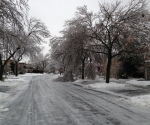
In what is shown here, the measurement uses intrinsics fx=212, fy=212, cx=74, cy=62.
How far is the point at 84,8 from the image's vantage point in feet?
Answer: 83.7

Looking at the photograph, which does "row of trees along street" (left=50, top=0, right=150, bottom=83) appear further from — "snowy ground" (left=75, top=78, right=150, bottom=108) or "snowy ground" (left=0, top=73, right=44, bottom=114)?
"snowy ground" (left=0, top=73, right=44, bottom=114)

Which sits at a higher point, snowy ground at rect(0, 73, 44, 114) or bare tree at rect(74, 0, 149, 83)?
bare tree at rect(74, 0, 149, 83)

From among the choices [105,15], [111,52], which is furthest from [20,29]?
[111,52]

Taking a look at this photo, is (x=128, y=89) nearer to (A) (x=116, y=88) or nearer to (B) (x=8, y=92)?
(A) (x=116, y=88)

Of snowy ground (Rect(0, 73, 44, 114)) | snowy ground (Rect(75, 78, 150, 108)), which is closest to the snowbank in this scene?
snowy ground (Rect(75, 78, 150, 108))

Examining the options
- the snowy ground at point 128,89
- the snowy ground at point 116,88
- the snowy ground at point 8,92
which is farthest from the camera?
the snowy ground at point 116,88

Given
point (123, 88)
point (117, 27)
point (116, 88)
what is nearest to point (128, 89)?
point (123, 88)

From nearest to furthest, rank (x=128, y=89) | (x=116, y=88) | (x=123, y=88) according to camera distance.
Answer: (x=128, y=89) → (x=123, y=88) → (x=116, y=88)

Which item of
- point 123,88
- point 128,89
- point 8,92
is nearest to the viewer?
point 8,92

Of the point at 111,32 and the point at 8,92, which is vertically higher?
the point at 111,32

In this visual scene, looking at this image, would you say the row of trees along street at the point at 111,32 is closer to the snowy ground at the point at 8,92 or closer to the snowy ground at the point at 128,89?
the snowy ground at the point at 128,89

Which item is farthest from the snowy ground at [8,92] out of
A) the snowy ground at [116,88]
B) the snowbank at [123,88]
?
the snowbank at [123,88]

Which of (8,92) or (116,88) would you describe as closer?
(8,92)

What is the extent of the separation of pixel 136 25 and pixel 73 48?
801 cm
